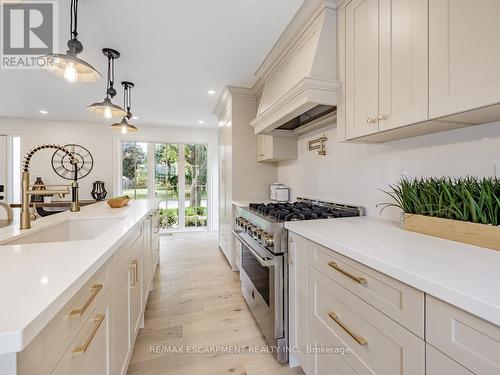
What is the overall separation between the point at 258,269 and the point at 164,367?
2.80 ft

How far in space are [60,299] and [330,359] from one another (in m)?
1.13

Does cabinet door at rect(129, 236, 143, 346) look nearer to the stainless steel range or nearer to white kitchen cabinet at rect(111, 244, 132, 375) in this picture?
white kitchen cabinet at rect(111, 244, 132, 375)

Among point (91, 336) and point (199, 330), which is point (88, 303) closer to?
point (91, 336)

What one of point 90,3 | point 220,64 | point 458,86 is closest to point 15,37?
point 90,3

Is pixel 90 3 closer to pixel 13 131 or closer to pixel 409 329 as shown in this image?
pixel 409 329

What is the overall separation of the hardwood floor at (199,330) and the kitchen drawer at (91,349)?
0.67m

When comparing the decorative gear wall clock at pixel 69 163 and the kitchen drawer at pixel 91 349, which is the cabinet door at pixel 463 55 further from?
the decorative gear wall clock at pixel 69 163

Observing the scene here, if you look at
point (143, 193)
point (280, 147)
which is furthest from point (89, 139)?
point (280, 147)

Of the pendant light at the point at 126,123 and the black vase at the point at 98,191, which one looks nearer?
the pendant light at the point at 126,123

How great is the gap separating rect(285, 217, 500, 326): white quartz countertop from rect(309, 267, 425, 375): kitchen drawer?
0.59ft

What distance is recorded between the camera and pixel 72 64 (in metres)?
1.44

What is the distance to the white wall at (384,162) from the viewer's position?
1086 millimetres

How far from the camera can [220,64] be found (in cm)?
244

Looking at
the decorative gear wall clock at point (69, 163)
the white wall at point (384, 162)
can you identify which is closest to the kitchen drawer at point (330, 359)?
the white wall at point (384, 162)
